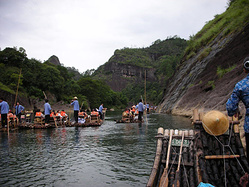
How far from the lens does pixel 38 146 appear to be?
9359 millimetres

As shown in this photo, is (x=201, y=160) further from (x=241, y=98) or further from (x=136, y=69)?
(x=136, y=69)

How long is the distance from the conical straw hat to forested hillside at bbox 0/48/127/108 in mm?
36436

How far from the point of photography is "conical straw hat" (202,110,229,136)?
4.75 meters

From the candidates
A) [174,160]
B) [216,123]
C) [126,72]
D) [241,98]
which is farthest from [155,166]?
[126,72]

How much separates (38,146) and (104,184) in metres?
5.09

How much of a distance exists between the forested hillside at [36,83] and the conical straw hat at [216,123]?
3644cm

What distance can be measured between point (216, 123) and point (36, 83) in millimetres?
55098

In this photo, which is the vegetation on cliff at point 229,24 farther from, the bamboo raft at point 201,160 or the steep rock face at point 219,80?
the bamboo raft at point 201,160

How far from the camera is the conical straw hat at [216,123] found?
15.6 feet

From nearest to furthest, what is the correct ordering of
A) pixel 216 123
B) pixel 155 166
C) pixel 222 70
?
1. pixel 155 166
2. pixel 216 123
3. pixel 222 70

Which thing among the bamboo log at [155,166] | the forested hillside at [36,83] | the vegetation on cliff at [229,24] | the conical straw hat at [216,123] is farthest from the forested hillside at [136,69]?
the conical straw hat at [216,123]

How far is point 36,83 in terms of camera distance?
54594 millimetres

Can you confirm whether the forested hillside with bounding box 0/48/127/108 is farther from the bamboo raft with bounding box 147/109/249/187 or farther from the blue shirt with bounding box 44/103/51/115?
the bamboo raft with bounding box 147/109/249/187

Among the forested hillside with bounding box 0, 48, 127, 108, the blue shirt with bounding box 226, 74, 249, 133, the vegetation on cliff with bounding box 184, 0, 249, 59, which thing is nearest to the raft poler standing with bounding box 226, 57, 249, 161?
the blue shirt with bounding box 226, 74, 249, 133
